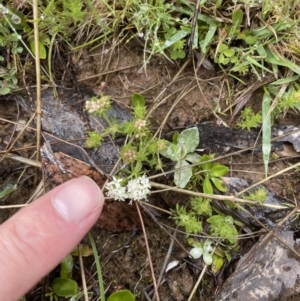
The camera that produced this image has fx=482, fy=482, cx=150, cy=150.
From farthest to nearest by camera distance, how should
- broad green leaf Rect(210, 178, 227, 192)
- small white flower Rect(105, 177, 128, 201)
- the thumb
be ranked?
1. broad green leaf Rect(210, 178, 227, 192)
2. small white flower Rect(105, 177, 128, 201)
3. the thumb

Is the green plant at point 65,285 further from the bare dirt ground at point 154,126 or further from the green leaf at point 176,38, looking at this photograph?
the green leaf at point 176,38

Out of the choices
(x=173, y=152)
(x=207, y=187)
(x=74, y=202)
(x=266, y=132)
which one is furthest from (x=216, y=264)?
(x=74, y=202)

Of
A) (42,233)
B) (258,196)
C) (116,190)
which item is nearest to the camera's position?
(42,233)

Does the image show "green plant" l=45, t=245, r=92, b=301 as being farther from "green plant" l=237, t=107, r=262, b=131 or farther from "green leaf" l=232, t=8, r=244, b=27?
"green leaf" l=232, t=8, r=244, b=27

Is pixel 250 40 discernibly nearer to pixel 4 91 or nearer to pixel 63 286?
pixel 4 91

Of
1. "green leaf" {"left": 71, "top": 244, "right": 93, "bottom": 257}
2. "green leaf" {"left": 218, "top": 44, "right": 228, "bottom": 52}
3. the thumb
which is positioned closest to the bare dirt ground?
"green leaf" {"left": 71, "top": 244, "right": 93, "bottom": 257}

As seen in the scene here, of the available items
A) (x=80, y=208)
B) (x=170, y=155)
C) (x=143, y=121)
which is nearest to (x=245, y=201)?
(x=170, y=155)
